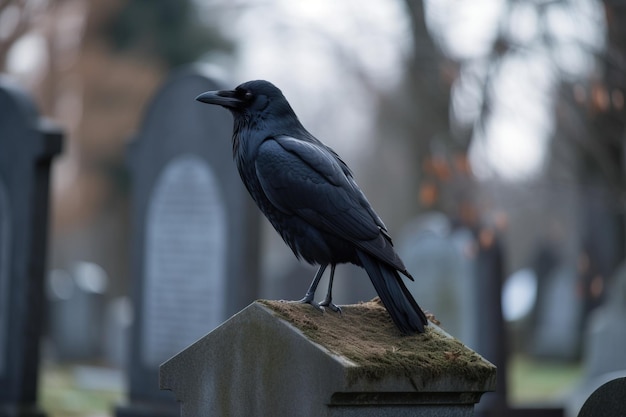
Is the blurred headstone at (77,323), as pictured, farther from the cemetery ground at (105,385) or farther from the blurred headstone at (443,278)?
the blurred headstone at (443,278)

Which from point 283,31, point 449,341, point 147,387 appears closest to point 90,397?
point 147,387

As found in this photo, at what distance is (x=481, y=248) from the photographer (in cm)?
995

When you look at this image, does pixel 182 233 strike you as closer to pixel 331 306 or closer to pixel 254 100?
pixel 254 100

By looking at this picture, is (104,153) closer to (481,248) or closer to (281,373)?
(481,248)

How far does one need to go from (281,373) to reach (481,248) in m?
6.58

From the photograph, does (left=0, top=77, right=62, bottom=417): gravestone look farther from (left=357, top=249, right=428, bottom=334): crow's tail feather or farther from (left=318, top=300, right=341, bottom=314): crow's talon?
(left=357, top=249, right=428, bottom=334): crow's tail feather

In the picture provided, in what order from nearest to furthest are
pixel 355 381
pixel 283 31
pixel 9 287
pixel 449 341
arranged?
pixel 355 381 → pixel 449 341 → pixel 9 287 → pixel 283 31

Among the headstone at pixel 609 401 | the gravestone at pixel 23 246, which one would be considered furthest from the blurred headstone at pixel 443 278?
the headstone at pixel 609 401

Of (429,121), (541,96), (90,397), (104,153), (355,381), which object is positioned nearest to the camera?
(355,381)

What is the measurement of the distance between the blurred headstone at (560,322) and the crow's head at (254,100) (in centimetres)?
1417

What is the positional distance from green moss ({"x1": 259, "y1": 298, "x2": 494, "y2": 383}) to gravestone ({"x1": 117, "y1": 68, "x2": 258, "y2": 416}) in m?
4.34

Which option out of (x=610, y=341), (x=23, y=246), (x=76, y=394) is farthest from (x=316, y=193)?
(x=76, y=394)

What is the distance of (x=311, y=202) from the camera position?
3.98m

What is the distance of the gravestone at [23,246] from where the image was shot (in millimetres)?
8469
